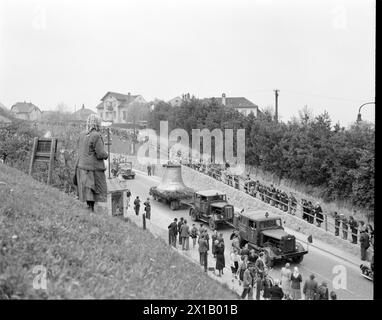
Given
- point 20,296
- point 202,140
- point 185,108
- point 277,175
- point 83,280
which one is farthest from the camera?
point 185,108

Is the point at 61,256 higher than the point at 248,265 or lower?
higher

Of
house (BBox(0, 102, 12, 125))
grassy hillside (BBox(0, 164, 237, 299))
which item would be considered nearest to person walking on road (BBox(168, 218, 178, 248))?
grassy hillside (BBox(0, 164, 237, 299))

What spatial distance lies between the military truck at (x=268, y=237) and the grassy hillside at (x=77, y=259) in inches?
291

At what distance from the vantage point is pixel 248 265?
39.0 feet

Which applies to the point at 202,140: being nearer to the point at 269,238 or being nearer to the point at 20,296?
the point at 269,238

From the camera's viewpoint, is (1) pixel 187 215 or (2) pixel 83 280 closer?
(2) pixel 83 280

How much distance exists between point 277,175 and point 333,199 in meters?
6.38

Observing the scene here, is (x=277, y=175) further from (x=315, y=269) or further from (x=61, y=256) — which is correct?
(x=61, y=256)

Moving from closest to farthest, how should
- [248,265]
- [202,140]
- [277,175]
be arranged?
[248,265] < [277,175] < [202,140]

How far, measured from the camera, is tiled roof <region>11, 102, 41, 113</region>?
65887mm

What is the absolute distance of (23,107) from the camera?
69.4 metres

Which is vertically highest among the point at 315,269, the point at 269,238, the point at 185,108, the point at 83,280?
the point at 185,108

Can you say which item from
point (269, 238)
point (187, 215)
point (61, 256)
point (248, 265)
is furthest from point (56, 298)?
point (187, 215)

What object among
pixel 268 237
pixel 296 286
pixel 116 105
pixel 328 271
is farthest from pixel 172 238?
pixel 116 105
